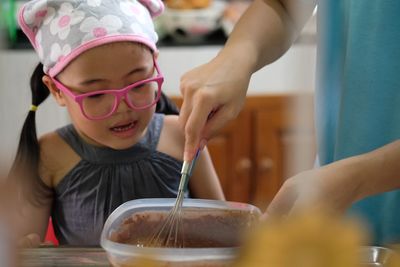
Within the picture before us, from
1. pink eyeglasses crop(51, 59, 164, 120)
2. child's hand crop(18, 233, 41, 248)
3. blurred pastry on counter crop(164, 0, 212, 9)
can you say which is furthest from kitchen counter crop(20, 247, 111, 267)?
blurred pastry on counter crop(164, 0, 212, 9)

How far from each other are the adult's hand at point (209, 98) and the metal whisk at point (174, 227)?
0.03 meters

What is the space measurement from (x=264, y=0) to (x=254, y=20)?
0.02 metres

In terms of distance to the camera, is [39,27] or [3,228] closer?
[3,228]

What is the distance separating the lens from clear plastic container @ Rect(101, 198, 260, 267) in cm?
44

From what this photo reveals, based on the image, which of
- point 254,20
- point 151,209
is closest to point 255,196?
point 151,209

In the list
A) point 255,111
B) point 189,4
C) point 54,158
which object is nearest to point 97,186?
point 54,158

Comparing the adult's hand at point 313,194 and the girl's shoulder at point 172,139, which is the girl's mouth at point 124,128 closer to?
the girl's shoulder at point 172,139

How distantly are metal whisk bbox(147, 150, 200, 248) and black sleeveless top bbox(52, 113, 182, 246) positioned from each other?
0.5 inches

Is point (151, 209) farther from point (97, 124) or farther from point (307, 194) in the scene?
point (307, 194)

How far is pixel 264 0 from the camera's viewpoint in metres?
0.64

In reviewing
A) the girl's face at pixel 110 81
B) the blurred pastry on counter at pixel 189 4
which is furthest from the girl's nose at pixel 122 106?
the blurred pastry on counter at pixel 189 4

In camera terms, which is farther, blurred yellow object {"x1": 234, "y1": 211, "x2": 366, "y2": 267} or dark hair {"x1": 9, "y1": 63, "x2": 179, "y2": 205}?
dark hair {"x1": 9, "y1": 63, "x2": 179, "y2": 205}

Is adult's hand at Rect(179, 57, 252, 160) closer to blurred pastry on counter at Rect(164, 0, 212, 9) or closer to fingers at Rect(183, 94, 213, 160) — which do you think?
fingers at Rect(183, 94, 213, 160)

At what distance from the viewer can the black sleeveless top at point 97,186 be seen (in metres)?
0.55
